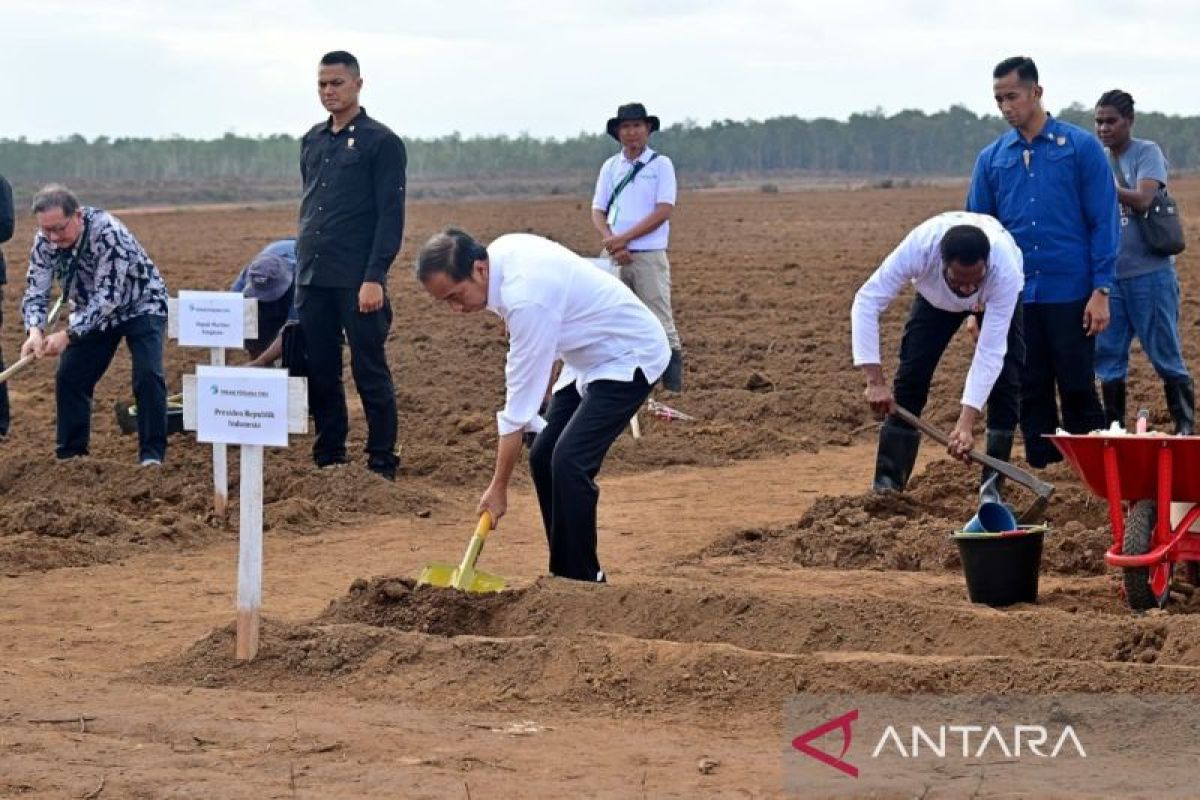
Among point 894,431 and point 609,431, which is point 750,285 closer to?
point 894,431

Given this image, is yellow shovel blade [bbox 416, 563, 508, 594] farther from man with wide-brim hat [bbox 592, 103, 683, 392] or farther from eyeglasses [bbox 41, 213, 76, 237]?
man with wide-brim hat [bbox 592, 103, 683, 392]

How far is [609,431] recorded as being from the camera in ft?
25.0

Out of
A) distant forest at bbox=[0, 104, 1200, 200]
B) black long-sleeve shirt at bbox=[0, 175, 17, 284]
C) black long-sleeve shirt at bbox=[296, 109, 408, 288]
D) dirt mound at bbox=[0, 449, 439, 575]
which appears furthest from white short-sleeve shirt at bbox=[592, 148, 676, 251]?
distant forest at bbox=[0, 104, 1200, 200]

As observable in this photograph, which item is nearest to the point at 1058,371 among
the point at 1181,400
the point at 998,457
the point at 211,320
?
the point at 998,457

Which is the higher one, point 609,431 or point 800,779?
point 609,431

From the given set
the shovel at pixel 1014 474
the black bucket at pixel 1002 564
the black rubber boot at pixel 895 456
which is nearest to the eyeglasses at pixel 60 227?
the black rubber boot at pixel 895 456

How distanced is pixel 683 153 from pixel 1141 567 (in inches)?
3491

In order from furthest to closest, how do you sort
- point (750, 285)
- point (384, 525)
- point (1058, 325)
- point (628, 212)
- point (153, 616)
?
point (750, 285)
point (628, 212)
point (384, 525)
point (1058, 325)
point (153, 616)

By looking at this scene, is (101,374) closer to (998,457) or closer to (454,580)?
(454,580)

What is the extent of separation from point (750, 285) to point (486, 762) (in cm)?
1700

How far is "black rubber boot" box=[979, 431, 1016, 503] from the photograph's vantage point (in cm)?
902

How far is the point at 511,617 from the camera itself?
7359 millimetres

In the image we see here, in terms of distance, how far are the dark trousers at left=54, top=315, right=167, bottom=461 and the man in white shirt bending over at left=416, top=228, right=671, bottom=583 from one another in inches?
157

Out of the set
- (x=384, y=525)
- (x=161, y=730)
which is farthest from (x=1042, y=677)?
(x=384, y=525)
